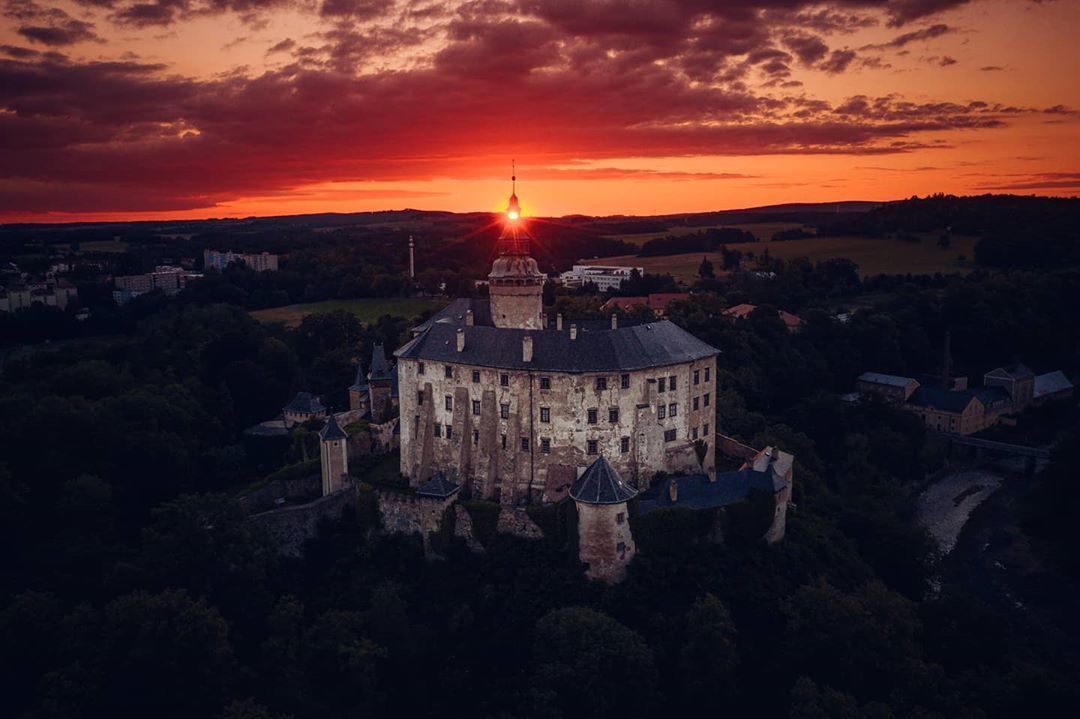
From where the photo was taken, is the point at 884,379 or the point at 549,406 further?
the point at 884,379

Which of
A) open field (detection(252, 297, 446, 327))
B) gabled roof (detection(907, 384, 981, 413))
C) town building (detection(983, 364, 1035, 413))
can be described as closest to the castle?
gabled roof (detection(907, 384, 981, 413))

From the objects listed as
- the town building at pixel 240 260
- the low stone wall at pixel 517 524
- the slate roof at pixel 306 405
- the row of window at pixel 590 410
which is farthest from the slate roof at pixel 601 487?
the town building at pixel 240 260

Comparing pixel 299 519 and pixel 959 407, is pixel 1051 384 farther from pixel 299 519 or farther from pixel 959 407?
pixel 299 519

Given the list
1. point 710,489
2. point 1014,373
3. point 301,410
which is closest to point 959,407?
point 1014,373

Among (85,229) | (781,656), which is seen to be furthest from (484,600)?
(85,229)

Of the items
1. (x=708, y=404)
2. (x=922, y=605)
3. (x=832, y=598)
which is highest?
(x=708, y=404)

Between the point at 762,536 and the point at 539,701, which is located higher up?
the point at 762,536

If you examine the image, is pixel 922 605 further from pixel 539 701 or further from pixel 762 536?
pixel 539 701
